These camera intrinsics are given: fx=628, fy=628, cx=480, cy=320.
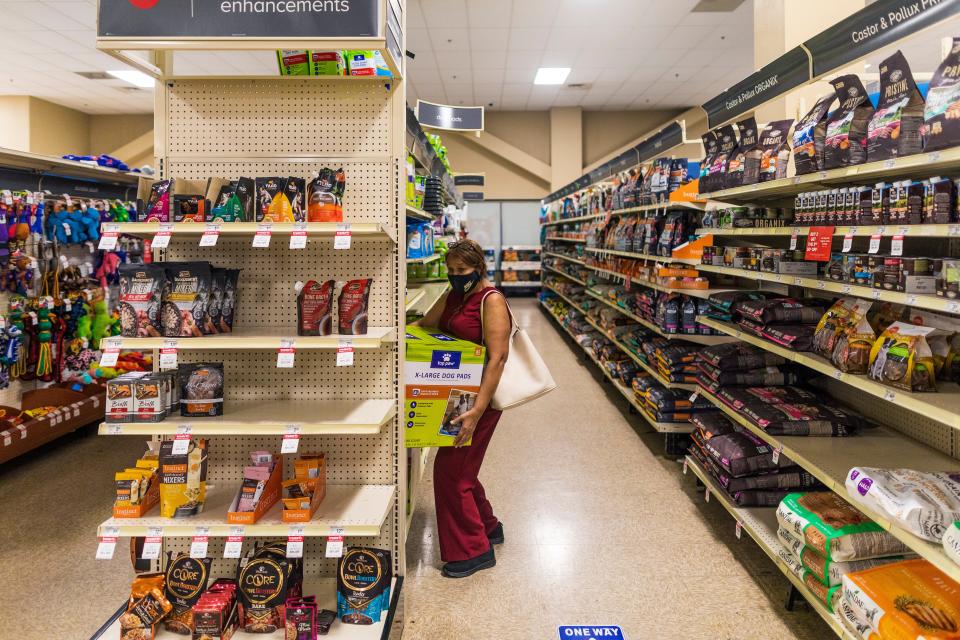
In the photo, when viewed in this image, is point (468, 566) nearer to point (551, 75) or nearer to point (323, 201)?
point (323, 201)

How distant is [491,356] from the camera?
2.91 metres

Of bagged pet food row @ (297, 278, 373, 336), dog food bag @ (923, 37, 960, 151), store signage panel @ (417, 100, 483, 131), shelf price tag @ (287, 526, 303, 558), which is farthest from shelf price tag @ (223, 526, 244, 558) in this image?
store signage panel @ (417, 100, 483, 131)

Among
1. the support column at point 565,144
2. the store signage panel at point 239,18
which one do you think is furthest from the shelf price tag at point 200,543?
the support column at point 565,144

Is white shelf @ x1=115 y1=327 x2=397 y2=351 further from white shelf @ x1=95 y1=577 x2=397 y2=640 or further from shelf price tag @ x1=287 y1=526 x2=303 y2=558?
white shelf @ x1=95 y1=577 x2=397 y2=640

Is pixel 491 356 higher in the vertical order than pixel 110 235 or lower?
lower

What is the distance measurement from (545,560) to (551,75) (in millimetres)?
10560

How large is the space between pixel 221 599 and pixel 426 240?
2868 millimetres

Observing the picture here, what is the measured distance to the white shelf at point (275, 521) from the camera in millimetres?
2279

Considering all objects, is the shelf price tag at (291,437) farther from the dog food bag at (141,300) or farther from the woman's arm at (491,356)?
the woman's arm at (491,356)

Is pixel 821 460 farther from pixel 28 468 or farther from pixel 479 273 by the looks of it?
pixel 28 468

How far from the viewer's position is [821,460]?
261 centimetres

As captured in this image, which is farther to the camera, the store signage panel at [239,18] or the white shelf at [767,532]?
the white shelf at [767,532]

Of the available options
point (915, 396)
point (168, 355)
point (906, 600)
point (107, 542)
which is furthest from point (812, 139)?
point (107, 542)

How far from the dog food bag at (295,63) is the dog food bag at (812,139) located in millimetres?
2155
